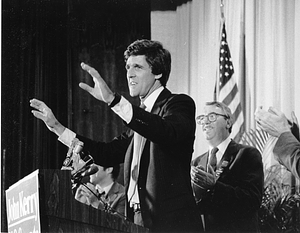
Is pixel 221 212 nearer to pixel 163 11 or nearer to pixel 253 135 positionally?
pixel 253 135

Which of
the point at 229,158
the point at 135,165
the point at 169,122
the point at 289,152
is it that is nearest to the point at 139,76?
the point at 169,122

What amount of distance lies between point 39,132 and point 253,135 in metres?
1.60

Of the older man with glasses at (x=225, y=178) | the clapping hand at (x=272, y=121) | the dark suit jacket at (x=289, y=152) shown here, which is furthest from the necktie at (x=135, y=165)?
the dark suit jacket at (x=289, y=152)

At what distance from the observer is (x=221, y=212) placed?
4.91 meters

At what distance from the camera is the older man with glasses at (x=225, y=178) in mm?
4863

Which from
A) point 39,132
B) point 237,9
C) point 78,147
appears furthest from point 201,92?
point 39,132

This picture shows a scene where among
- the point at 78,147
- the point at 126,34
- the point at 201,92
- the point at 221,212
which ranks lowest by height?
the point at 221,212

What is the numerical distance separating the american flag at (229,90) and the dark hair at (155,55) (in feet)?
1.13

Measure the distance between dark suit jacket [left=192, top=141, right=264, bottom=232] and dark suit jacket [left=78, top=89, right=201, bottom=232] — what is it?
0.11 m

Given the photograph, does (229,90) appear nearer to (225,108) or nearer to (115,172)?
(225,108)

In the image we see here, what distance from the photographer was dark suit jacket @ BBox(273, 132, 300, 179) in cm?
480

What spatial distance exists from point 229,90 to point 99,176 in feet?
3.44

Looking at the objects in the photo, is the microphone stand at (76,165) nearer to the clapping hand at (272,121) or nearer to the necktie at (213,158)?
the necktie at (213,158)

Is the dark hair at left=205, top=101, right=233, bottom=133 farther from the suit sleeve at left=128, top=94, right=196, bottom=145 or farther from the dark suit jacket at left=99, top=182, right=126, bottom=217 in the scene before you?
the dark suit jacket at left=99, top=182, right=126, bottom=217
